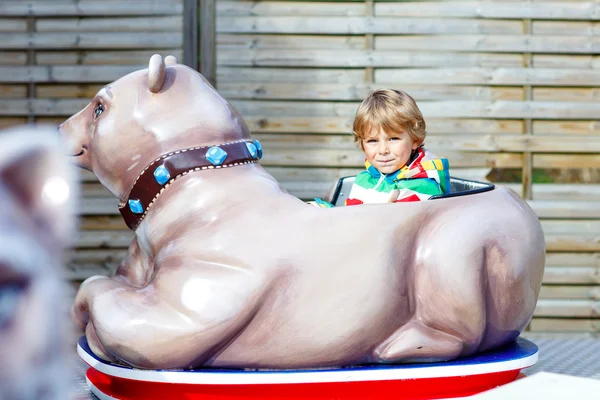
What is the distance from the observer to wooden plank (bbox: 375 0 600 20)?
296 cm

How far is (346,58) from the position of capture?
294cm

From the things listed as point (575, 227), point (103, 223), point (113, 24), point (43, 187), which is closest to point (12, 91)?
point (113, 24)

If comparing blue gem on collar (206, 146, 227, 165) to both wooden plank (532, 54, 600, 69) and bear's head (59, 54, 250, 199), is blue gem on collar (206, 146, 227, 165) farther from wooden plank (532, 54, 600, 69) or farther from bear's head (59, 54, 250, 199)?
wooden plank (532, 54, 600, 69)

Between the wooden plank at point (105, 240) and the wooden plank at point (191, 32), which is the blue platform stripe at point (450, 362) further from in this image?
the wooden plank at point (191, 32)

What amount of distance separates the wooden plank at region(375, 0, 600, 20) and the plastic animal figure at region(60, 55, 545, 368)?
151 centimetres

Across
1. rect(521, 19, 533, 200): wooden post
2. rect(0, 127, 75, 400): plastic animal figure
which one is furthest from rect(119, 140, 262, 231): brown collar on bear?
rect(521, 19, 533, 200): wooden post

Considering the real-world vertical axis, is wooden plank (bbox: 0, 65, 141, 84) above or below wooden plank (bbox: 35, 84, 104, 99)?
above

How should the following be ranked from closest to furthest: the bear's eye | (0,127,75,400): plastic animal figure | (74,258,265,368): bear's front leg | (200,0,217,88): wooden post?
(0,127,75,400): plastic animal figure < (74,258,265,368): bear's front leg < the bear's eye < (200,0,217,88): wooden post

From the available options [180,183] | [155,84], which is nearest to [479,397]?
[180,183]

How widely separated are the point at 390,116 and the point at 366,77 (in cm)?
127

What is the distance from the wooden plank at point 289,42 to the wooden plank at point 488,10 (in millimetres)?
169

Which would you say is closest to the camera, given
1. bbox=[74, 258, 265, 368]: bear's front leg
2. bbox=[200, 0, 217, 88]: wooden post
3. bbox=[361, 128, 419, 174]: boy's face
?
bbox=[74, 258, 265, 368]: bear's front leg

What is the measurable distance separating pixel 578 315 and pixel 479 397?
2.06m

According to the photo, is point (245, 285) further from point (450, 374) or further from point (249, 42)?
point (249, 42)
